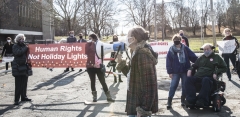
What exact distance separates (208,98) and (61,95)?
4190mm

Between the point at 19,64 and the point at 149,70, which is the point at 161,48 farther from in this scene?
the point at 149,70

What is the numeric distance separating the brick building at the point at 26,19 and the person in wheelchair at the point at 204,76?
26295 millimetres

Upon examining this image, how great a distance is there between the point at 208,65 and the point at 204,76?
29 centimetres

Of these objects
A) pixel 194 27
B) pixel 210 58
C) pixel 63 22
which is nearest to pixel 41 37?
pixel 63 22

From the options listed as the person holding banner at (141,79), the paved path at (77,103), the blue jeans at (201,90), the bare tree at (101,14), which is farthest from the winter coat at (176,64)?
the bare tree at (101,14)

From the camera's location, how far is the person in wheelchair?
18.9 feet

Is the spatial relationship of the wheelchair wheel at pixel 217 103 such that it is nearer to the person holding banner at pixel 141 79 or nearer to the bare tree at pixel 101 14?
the person holding banner at pixel 141 79

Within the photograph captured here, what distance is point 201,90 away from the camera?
5.82m

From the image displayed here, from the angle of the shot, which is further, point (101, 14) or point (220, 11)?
point (220, 11)

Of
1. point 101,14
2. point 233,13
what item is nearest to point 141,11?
point 101,14

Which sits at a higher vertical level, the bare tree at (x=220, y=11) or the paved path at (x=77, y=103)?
the bare tree at (x=220, y=11)

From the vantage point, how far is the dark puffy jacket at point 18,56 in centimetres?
697

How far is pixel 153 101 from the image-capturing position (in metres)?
2.92

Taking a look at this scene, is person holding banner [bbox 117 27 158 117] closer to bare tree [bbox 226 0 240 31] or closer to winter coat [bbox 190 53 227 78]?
winter coat [bbox 190 53 227 78]
